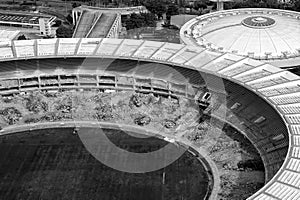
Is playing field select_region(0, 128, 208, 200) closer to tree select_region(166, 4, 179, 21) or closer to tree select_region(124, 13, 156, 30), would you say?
tree select_region(124, 13, 156, 30)

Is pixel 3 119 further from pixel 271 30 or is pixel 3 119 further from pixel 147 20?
pixel 147 20

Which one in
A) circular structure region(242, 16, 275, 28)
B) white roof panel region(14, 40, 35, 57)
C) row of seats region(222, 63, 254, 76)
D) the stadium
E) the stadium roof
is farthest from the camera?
the stadium roof

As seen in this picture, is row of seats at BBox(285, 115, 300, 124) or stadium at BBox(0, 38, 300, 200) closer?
row of seats at BBox(285, 115, 300, 124)

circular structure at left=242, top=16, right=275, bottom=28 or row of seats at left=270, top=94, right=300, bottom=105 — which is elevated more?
circular structure at left=242, top=16, right=275, bottom=28

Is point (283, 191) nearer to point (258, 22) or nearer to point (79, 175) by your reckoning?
point (79, 175)

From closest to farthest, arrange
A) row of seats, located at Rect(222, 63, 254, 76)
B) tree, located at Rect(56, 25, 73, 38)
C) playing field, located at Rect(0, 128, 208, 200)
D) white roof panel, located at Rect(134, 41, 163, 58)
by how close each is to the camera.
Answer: playing field, located at Rect(0, 128, 208, 200) < row of seats, located at Rect(222, 63, 254, 76) < white roof panel, located at Rect(134, 41, 163, 58) < tree, located at Rect(56, 25, 73, 38)

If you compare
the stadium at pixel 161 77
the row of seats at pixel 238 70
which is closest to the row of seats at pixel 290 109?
the stadium at pixel 161 77

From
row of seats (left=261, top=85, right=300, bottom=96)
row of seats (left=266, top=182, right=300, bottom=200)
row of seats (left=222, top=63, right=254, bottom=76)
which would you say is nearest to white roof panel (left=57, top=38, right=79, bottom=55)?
row of seats (left=222, top=63, right=254, bottom=76)
